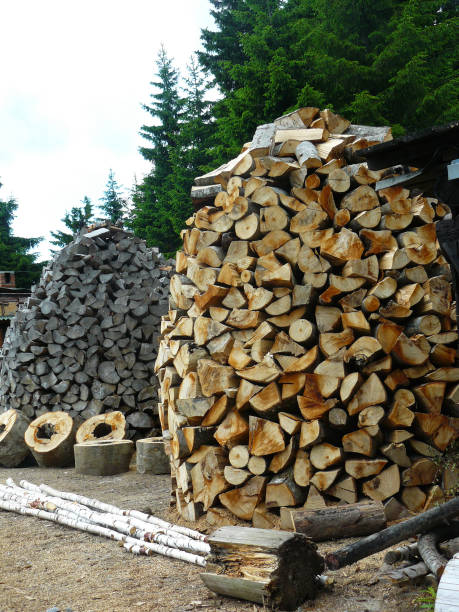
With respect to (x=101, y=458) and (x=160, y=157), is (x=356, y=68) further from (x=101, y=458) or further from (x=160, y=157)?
(x=160, y=157)

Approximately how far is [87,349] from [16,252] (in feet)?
59.7

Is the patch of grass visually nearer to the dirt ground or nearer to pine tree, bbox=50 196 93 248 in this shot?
the dirt ground

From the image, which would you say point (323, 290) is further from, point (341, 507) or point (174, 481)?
point (174, 481)

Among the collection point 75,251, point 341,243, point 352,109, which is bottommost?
point 341,243

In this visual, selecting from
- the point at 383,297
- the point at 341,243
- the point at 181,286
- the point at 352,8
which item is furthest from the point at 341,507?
the point at 352,8

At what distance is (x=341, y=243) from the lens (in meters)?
4.43

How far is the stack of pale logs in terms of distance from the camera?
873cm

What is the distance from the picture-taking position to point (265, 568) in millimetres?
3008

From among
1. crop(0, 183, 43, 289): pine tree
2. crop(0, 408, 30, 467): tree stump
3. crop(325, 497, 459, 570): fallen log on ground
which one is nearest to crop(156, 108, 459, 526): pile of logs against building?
crop(325, 497, 459, 570): fallen log on ground

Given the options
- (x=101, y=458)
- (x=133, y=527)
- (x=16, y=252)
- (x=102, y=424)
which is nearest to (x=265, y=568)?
(x=133, y=527)

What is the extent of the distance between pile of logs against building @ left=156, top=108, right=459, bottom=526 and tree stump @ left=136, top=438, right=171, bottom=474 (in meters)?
2.13

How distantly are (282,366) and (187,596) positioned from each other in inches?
66.8

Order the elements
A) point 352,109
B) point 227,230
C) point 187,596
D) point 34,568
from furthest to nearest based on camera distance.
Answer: point 352,109 < point 227,230 < point 34,568 < point 187,596

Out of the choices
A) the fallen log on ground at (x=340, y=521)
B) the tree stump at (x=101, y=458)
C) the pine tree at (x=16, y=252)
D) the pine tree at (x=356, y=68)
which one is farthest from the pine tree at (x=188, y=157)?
the fallen log on ground at (x=340, y=521)
